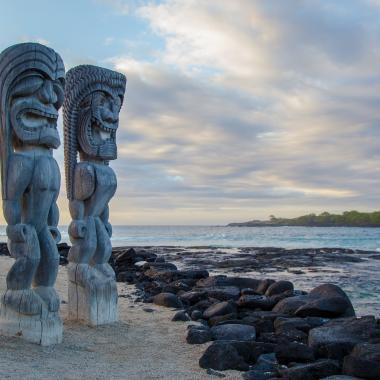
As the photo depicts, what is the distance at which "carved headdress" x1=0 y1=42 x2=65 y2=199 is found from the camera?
5.73 m

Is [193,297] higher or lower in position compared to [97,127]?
lower

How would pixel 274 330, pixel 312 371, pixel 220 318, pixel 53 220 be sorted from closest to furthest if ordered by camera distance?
pixel 312 371 < pixel 53 220 < pixel 274 330 < pixel 220 318

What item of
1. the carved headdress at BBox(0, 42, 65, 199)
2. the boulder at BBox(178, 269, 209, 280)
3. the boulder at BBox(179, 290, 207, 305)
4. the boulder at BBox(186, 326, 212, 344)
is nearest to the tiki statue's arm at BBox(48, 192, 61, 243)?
the carved headdress at BBox(0, 42, 65, 199)

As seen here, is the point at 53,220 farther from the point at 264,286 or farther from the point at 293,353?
the point at 264,286

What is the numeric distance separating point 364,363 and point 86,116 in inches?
184

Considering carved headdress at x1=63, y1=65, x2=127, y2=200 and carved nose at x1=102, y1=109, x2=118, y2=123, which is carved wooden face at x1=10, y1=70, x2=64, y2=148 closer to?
carved headdress at x1=63, y1=65, x2=127, y2=200

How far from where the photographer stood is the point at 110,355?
5.64 metres

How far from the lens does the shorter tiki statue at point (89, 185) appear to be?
696 centimetres

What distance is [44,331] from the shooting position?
18.4 feet

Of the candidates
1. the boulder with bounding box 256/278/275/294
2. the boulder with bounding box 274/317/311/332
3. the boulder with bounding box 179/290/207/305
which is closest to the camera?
the boulder with bounding box 274/317/311/332

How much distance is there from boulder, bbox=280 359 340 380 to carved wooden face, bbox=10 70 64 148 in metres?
3.55

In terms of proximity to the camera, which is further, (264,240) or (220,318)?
(264,240)

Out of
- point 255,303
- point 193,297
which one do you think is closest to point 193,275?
point 193,297

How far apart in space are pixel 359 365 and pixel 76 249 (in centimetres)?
392
